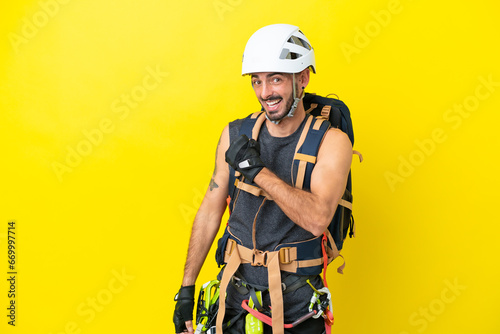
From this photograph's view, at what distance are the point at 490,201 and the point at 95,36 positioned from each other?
3.05m

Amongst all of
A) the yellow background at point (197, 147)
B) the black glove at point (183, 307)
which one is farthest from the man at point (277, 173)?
the yellow background at point (197, 147)

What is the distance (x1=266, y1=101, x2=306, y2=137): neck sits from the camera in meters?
3.01

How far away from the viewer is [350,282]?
448 cm

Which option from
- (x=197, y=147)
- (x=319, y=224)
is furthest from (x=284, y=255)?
(x=197, y=147)

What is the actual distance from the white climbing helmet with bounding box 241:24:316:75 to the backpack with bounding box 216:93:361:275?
256 mm

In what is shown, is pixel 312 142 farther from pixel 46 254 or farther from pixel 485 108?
pixel 46 254

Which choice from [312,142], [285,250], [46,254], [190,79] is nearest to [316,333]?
[285,250]

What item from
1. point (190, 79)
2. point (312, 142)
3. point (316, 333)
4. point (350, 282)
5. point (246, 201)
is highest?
point (190, 79)

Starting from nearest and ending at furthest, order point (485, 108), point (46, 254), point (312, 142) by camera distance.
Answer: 1. point (312, 142)
2. point (485, 108)
3. point (46, 254)

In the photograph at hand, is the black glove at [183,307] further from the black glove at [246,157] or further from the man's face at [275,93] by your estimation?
the man's face at [275,93]

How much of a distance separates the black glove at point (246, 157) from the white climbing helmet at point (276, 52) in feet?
1.23

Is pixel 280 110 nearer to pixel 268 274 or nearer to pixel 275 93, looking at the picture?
pixel 275 93

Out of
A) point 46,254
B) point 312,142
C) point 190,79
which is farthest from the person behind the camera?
point 46,254

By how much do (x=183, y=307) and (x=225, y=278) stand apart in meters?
0.37
